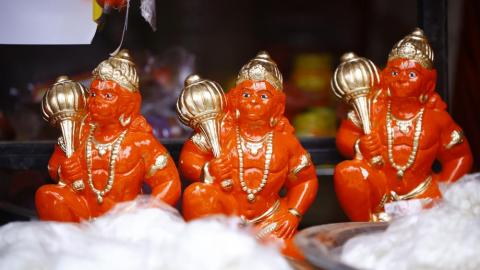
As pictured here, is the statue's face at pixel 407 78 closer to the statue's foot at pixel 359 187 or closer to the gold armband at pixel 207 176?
the statue's foot at pixel 359 187

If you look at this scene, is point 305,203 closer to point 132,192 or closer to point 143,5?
point 132,192

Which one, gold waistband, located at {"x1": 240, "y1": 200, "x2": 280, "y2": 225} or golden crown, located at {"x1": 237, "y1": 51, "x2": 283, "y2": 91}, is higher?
golden crown, located at {"x1": 237, "y1": 51, "x2": 283, "y2": 91}

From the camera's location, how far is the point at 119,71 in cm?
175

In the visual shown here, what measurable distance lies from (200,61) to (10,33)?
136 cm

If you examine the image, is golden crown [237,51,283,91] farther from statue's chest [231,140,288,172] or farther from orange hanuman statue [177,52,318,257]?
statue's chest [231,140,288,172]

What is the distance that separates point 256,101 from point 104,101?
365 millimetres

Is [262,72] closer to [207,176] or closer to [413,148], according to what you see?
[207,176]

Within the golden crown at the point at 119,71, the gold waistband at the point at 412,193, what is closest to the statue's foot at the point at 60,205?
the golden crown at the point at 119,71

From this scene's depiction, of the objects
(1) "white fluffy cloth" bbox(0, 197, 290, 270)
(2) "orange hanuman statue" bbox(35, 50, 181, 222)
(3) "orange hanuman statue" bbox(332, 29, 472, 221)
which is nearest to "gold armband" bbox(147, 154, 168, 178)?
(2) "orange hanuman statue" bbox(35, 50, 181, 222)

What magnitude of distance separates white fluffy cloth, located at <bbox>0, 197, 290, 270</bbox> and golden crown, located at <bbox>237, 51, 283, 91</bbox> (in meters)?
0.77

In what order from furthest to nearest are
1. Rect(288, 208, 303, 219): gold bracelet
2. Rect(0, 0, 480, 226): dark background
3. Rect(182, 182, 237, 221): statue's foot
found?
Rect(0, 0, 480, 226): dark background → Rect(288, 208, 303, 219): gold bracelet → Rect(182, 182, 237, 221): statue's foot

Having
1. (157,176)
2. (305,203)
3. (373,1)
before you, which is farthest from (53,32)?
(373,1)

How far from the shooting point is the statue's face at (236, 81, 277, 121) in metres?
1.76

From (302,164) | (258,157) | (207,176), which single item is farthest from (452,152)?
(207,176)
